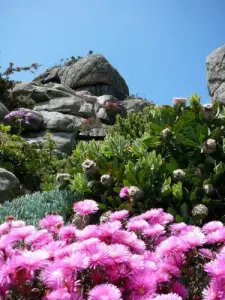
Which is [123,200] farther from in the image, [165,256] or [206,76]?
[206,76]

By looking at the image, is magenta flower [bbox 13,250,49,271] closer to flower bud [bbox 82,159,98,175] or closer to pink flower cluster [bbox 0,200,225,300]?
pink flower cluster [bbox 0,200,225,300]

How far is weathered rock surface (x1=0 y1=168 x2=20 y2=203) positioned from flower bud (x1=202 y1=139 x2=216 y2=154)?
3.04 meters

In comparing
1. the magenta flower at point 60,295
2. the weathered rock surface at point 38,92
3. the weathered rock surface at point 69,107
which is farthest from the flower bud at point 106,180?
the weathered rock surface at point 38,92

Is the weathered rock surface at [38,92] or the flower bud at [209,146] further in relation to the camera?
the weathered rock surface at [38,92]

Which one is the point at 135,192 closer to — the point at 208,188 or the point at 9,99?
the point at 208,188

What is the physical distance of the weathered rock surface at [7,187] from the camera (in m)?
5.44

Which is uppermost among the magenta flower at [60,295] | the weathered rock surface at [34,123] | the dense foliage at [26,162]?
the weathered rock surface at [34,123]

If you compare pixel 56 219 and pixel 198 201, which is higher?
pixel 198 201

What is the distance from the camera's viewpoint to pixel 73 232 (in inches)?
70.1

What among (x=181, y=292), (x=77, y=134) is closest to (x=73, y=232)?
(x=181, y=292)

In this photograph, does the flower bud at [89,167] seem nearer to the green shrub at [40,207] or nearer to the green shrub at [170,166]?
the green shrub at [170,166]

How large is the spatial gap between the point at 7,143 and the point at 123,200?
566cm

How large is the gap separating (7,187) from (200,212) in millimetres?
3230

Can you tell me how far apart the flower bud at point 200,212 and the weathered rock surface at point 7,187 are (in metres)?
3.15
